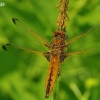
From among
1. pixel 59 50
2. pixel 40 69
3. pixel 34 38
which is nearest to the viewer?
pixel 59 50

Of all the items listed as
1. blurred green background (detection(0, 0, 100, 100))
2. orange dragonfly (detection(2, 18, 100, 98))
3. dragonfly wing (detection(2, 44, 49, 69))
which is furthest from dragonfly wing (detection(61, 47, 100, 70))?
blurred green background (detection(0, 0, 100, 100))

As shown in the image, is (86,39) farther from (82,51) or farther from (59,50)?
(59,50)

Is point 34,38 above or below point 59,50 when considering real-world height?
above

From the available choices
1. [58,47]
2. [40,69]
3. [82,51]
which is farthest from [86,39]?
[40,69]

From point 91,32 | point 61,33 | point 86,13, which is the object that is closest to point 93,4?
point 86,13

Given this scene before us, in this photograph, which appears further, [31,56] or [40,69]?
[40,69]

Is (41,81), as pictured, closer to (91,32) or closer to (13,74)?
(13,74)

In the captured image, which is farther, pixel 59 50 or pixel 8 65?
pixel 8 65
